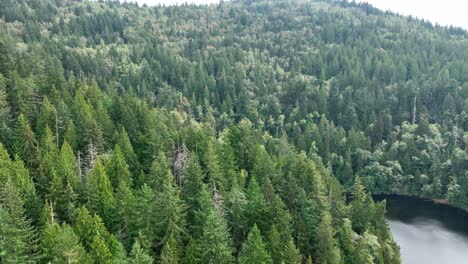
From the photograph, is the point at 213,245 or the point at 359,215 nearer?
the point at 213,245

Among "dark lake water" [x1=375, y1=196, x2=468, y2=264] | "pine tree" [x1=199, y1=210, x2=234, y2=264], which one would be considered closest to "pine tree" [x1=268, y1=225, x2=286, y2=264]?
"pine tree" [x1=199, y1=210, x2=234, y2=264]

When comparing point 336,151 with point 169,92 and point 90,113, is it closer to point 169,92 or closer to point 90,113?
point 169,92

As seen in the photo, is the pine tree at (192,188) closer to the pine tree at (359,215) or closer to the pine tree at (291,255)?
the pine tree at (291,255)

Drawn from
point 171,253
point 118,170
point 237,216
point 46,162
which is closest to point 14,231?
point 171,253

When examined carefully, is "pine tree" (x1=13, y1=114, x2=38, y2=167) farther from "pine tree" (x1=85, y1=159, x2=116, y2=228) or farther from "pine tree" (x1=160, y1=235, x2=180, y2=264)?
"pine tree" (x1=160, y1=235, x2=180, y2=264)

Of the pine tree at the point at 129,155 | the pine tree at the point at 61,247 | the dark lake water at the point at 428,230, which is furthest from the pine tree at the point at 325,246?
the dark lake water at the point at 428,230

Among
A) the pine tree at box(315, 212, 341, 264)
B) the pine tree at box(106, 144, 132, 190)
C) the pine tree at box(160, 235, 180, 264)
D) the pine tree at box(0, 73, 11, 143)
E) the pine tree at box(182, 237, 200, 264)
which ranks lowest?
the pine tree at box(315, 212, 341, 264)

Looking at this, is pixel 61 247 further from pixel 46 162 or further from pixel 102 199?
pixel 46 162

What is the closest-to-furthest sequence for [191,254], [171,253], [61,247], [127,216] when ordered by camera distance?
[61,247] → [171,253] → [191,254] → [127,216]
